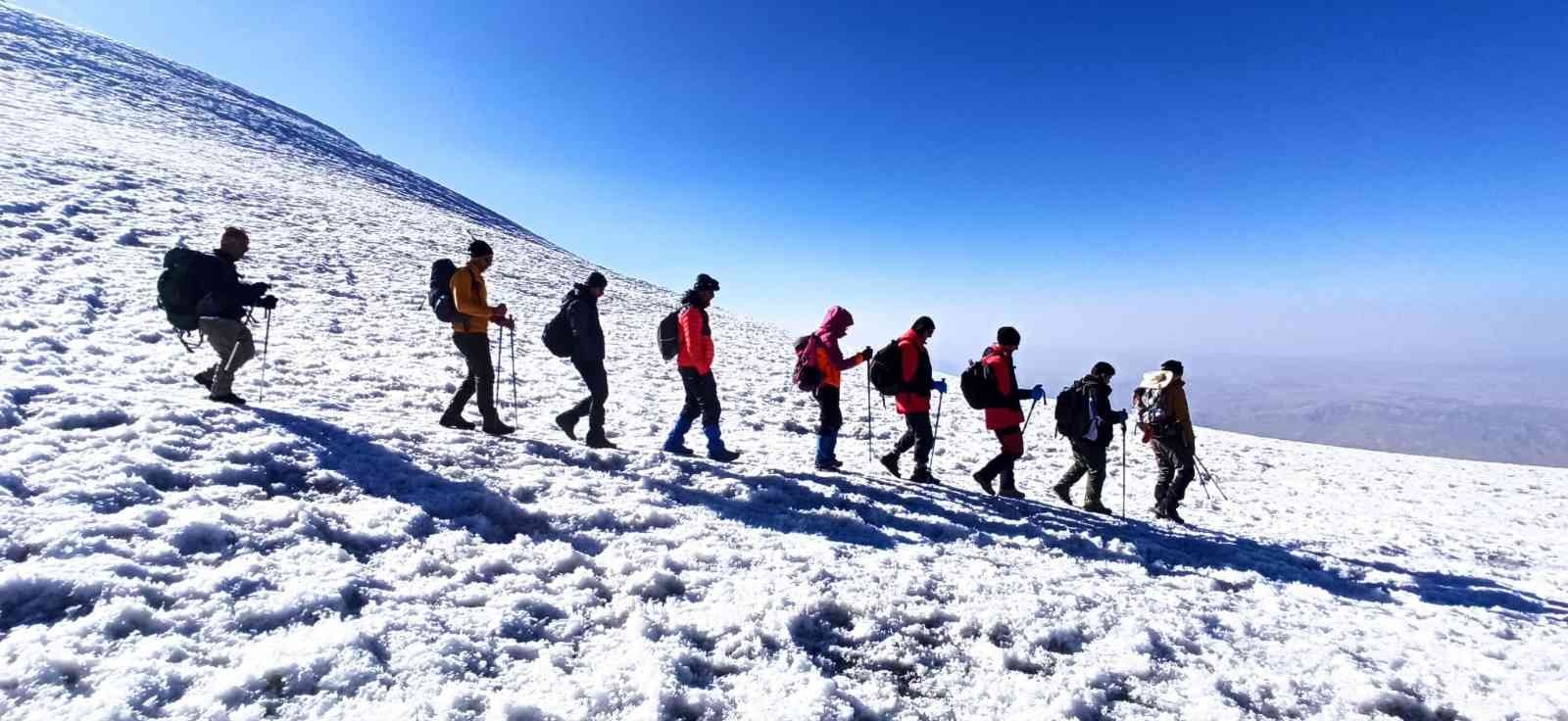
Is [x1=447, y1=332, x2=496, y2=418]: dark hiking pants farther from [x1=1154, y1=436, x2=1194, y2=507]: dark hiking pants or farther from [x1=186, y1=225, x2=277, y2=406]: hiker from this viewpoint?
[x1=1154, y1=436, x2=1194, y2=507]: dark hiking pants

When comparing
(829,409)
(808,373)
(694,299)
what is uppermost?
(694,299)

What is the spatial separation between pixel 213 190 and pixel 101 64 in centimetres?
3195

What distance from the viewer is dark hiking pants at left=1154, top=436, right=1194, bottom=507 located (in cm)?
1059

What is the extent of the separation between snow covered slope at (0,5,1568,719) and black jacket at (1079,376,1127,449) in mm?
1563

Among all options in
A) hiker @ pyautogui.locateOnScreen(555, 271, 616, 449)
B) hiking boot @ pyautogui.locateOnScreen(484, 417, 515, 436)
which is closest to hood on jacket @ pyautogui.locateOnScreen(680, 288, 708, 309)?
hiker @ pyautogui.locateOnScreen(555, 271, 616, 449)

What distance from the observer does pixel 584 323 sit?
8.48 m

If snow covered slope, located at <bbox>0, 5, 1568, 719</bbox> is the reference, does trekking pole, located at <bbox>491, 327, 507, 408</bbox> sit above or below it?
above

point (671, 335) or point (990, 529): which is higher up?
point (671, 335)

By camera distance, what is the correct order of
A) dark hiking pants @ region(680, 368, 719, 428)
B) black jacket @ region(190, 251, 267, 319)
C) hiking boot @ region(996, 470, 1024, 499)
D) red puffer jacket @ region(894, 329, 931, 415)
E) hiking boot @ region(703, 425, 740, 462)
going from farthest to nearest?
hiking boot @ region(996, 470, 1024, 499), red puffer jacket @ region(894, 329, 931, 415), hiking boot @ region(703, 425, 740, 462), dark hiking pants @ region(680, 368, 719, 428), black jacket @ region(190, 251, 267, 319)

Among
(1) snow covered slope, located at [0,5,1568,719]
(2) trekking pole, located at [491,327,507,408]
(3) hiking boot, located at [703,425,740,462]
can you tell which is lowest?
(1) snow covered slope, located at [0,5,1568,719]

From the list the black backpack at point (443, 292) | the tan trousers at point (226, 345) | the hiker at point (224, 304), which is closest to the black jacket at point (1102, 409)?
the black backpack at point (443, 292)

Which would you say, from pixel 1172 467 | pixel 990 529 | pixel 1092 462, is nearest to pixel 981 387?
pixel 1092 462

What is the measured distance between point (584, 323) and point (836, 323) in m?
3.64

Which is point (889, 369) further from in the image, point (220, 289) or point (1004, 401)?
point (220, 289)
